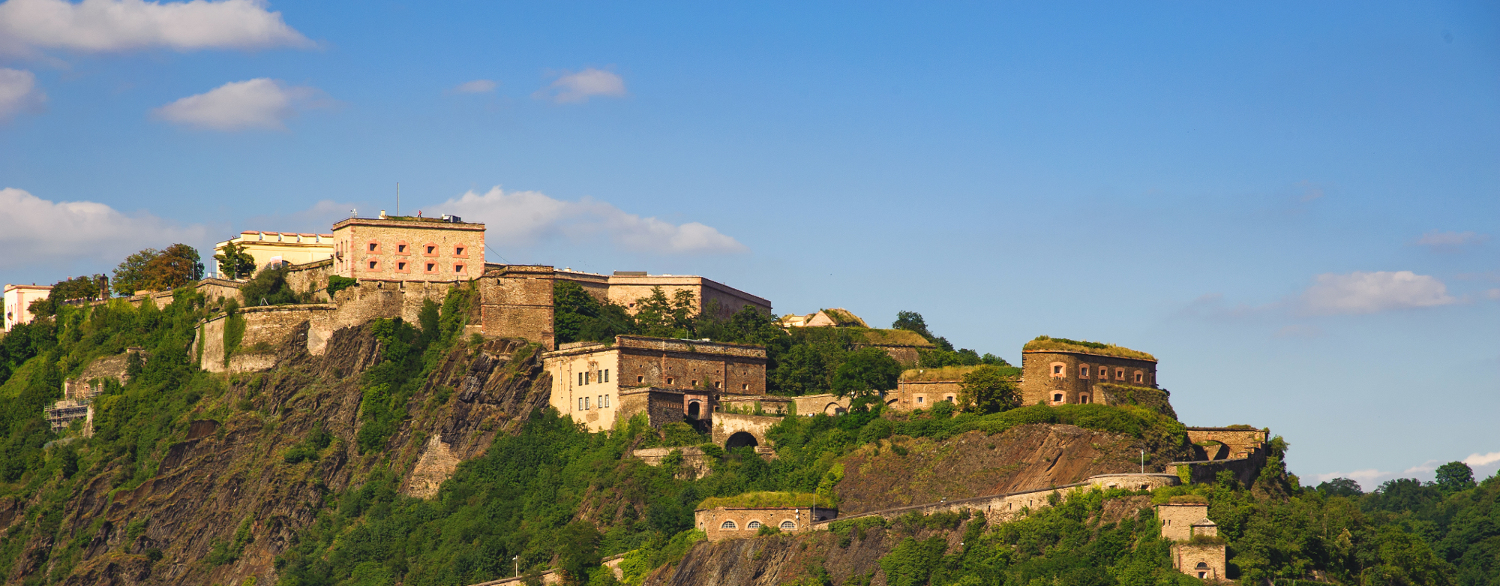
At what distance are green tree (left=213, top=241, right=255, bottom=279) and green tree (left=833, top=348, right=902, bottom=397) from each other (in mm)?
39596

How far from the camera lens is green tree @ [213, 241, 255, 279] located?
120625 mm

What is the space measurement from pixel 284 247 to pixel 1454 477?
105 metres

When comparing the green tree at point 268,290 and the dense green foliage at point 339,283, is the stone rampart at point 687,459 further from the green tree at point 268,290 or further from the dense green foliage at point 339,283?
the green tree at point 268,290

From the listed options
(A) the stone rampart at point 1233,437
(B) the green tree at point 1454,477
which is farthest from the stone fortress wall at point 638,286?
(B) the green tree at point 1454,477

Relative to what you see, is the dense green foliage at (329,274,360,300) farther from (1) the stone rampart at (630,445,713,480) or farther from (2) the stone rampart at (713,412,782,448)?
(2) the stone rampart at (713,412,782,448)

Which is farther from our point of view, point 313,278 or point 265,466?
point 313,278

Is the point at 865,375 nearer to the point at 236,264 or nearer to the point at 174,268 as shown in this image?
the point at 236,264

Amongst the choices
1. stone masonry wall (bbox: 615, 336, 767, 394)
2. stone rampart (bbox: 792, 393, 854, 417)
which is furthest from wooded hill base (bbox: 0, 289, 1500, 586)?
stone masonry wall (bbox: 615, 336, 767, 394)

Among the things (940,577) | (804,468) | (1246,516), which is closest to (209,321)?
(804,468)

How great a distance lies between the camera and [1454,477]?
569 ft

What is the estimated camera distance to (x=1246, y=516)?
77938 mm

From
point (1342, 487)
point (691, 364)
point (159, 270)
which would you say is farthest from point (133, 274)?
point (1342, 487)

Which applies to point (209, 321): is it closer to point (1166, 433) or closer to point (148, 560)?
point (148, 560)

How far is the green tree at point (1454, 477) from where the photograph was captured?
172875 mm
